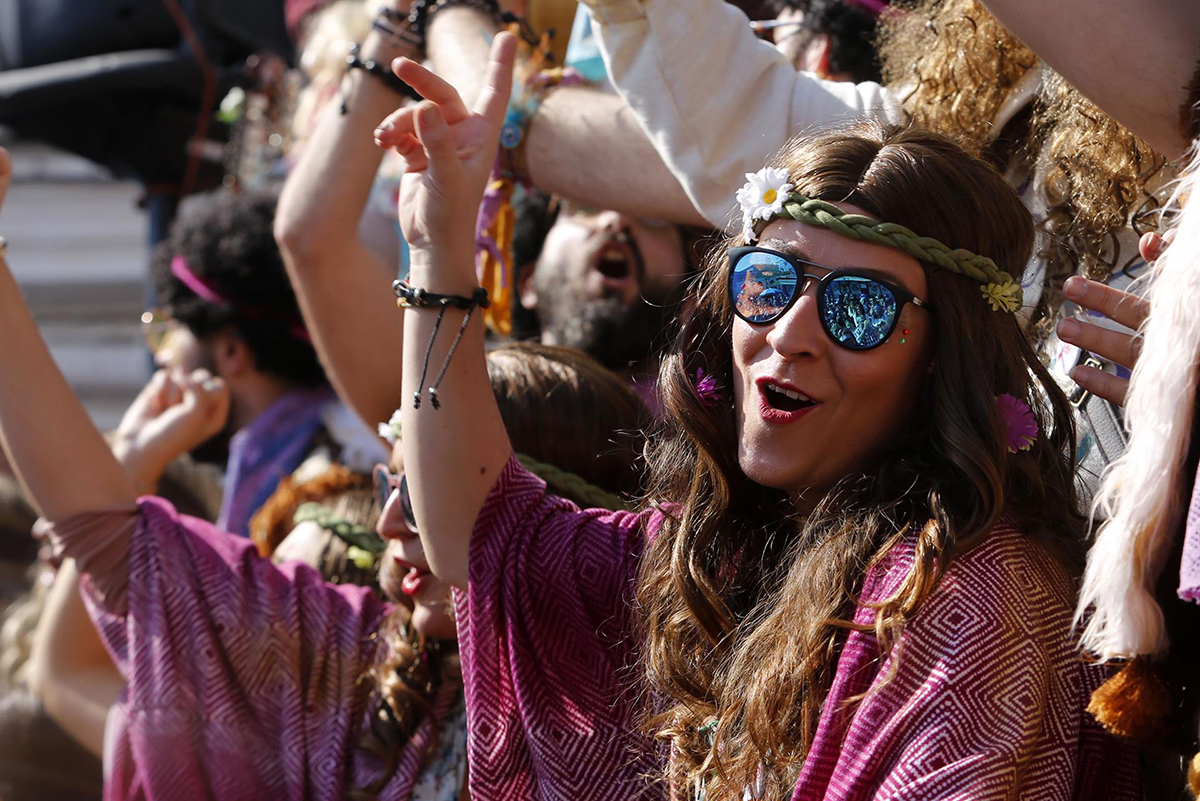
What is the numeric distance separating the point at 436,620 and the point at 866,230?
0.94 metres

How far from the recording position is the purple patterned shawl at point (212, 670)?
216 cm

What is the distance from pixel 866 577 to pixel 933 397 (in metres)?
0.23

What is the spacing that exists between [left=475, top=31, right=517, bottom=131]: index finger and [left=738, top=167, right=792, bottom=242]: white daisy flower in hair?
360 millimetres

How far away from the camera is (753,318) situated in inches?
58.1

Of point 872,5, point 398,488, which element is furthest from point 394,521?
point 872,5

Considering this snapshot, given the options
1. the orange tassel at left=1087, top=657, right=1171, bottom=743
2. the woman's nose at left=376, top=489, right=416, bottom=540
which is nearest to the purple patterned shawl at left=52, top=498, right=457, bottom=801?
Result: the woman's nose at left=376, top=489, right=416, bottom=540

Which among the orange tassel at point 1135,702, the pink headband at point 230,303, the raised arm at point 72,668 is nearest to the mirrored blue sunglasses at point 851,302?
the orange tassel at point 1135,702

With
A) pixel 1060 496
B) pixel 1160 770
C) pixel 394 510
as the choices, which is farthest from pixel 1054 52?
pixel 394 510

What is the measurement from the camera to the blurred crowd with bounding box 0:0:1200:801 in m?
1.28

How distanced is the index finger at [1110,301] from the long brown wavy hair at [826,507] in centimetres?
13

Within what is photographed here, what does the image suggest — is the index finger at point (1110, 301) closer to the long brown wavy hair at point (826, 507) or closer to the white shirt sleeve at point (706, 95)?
the long brown wavy hair at point (826, 507)

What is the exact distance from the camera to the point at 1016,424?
143cm

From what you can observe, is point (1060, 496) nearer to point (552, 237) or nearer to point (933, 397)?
point (933, 397)

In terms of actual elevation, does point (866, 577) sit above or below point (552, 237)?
above
